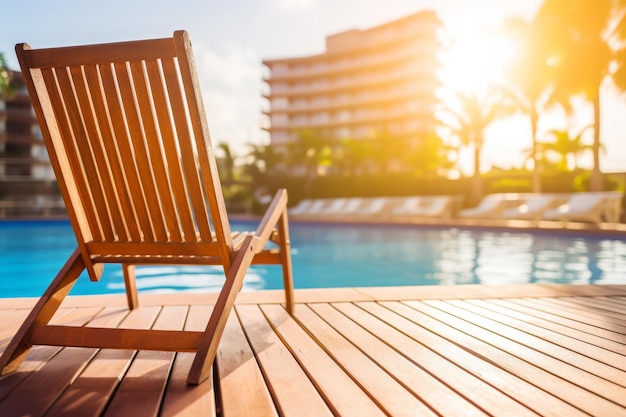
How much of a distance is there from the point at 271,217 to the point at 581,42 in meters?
17.5

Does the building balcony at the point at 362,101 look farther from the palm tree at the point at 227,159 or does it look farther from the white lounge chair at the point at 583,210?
the white lounge chair at the point at 583,210

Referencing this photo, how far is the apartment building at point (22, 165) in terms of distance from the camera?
19875 mm

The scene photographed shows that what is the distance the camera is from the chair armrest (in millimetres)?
1916

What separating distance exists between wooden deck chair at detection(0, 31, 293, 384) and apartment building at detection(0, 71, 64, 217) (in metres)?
19.8

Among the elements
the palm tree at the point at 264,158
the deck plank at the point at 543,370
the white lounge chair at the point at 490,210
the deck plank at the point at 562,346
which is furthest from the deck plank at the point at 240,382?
the palm tree at the point at 264,158

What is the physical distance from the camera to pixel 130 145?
165 cm

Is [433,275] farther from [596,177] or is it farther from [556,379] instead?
[596,177]

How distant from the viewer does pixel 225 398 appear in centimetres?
133

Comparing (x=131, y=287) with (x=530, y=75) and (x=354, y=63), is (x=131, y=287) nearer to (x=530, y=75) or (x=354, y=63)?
(x=530, y=75)

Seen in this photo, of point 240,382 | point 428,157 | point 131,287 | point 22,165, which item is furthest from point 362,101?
point 240,382

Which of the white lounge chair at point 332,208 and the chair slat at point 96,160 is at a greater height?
→ the chair slat at point 96,160

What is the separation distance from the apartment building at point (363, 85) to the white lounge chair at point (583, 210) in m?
27.9

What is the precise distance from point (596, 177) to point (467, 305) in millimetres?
14323

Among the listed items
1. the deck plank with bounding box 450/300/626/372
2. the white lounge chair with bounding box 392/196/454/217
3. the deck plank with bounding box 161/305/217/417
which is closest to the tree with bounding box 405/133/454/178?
the white lounge chair with bounding box 392/196/454/217
